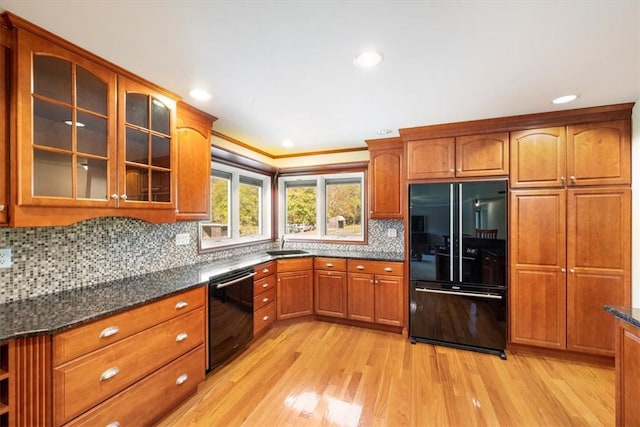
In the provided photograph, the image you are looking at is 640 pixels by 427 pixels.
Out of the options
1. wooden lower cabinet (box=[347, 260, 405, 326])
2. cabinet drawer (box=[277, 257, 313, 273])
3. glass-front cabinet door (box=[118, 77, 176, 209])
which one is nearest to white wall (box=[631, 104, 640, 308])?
wooden lower cabinet (box=[347, 260, 405, 326])

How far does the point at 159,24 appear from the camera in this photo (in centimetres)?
133

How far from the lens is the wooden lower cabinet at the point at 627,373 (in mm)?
1278

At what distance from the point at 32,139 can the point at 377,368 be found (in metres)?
2.90

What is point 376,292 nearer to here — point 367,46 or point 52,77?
point 367,46

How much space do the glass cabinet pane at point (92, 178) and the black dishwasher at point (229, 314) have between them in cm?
101

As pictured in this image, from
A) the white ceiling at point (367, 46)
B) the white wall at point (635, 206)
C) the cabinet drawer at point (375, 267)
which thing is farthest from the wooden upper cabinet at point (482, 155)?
the cabinet drawer at point (375, 267)

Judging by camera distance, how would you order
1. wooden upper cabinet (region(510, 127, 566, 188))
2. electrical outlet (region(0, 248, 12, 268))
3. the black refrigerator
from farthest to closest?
the black refrigerator, wooden upper cabinet (region(510, 127, 566, 188)), electrical outlet (region(0, 248, 12, 268))


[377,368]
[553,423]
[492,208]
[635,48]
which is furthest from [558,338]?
[635,48]

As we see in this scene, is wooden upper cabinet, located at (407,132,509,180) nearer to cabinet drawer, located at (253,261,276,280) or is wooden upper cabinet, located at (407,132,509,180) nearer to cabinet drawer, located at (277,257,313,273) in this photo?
cabinet drawer, located at (277,257,313,273)

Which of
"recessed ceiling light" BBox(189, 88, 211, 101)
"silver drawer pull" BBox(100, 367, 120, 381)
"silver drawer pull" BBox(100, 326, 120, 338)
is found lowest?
"silver drawer pull" BBox(100, 367, 120, 381)

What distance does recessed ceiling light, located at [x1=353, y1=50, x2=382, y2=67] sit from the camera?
1568 millimetres

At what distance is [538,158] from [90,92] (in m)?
3.68

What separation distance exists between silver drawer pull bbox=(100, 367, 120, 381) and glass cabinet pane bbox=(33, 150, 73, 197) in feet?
3.31

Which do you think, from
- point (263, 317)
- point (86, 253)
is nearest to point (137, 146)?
point (86, 253)
